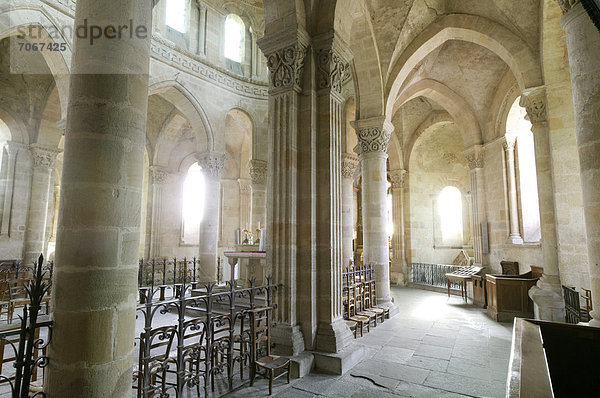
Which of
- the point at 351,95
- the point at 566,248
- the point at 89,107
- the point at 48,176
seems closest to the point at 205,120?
the point at 351,95

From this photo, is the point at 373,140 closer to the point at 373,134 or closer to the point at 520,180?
the point at 373,134

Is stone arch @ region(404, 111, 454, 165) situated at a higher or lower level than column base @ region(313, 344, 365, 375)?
higher

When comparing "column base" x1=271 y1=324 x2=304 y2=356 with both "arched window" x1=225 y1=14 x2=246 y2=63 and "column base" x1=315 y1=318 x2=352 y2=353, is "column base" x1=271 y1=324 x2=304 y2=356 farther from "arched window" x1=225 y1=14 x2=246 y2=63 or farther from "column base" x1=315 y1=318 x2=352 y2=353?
"arched window" x1=225 y1=14 x2=246 y2=63

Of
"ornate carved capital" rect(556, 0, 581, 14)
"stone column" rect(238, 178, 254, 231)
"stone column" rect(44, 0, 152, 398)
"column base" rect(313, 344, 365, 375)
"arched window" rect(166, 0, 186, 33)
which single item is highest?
"arched window" rect(166, 0, 186, 33)

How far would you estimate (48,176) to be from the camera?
1231 centimetres

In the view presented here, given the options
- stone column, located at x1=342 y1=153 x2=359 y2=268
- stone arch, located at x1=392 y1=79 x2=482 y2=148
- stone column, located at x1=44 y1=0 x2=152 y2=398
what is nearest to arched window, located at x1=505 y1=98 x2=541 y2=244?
stone arch, located at x1=392 y1=79 x2=482 y2=148

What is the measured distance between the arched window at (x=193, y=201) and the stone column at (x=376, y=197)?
11672 millimetres

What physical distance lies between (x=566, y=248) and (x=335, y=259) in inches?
214

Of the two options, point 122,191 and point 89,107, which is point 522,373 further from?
point 89,107

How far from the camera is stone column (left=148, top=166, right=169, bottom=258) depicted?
15867 millimetres

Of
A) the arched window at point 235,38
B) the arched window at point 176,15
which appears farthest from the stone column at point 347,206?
the arched window at point 176,15

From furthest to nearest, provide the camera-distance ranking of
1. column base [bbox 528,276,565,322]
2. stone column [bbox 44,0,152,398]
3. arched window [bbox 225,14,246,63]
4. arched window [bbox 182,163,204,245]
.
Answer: arched window [bbox 182,163,204,245] < arched window [bbox 225,14,246,63] < column base [bbox 528,276,565,322] < stone column [bbox 44,0,152,398]

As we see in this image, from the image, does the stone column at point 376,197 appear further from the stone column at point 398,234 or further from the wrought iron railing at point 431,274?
the stone column at point 398,234

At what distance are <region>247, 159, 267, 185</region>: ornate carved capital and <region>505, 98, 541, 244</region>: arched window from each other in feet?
28.9
